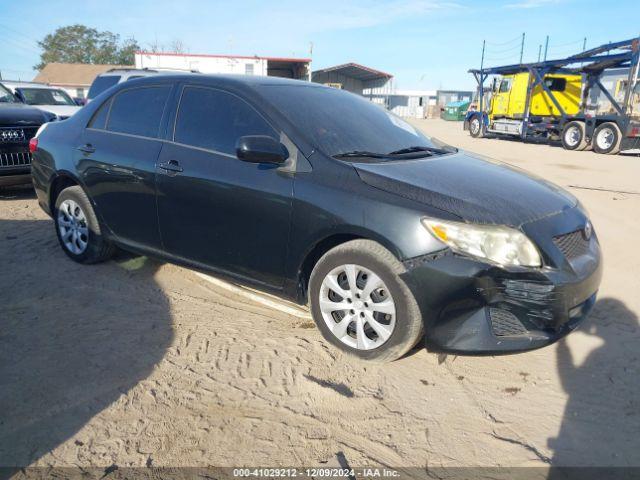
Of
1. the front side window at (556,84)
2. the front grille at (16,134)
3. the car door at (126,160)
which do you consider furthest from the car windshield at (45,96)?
the front side window at (556,84)

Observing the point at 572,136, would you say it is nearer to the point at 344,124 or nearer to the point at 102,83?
the point at 102,83

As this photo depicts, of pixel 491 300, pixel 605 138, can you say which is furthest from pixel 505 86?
pixel 491 300

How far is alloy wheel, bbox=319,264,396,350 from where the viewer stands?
2891 millimetres

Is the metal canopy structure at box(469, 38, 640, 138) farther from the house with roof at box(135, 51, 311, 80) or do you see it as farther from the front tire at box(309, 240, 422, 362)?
the front tire at box(309, 240, 422, 362)

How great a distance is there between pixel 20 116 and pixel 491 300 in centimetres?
705

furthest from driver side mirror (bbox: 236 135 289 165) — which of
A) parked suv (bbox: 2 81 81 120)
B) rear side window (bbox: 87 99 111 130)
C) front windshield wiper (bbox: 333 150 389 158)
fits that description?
parked suv (bbox: 2 81 81 120)

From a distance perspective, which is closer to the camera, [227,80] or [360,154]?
[360,154]

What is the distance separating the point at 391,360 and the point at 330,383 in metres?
0.40

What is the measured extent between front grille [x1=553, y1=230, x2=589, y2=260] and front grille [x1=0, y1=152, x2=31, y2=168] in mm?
6908

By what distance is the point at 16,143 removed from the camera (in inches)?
267

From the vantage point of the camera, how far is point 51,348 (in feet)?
10.3

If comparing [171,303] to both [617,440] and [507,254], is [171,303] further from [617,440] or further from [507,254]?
[617,440]

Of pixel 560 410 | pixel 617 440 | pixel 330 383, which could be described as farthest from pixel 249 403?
pixel 617 440

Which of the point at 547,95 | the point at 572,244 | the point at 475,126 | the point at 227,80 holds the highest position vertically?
the point at 547,95
